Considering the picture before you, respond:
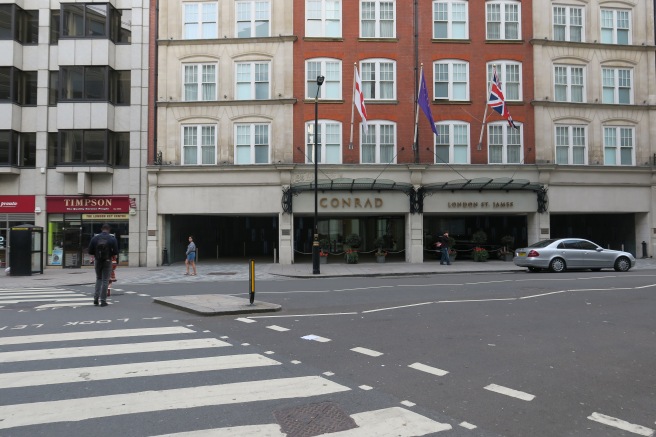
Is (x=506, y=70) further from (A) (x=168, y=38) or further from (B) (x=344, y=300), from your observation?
(B) (x=344, y=300)

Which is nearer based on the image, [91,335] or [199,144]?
[91,335]

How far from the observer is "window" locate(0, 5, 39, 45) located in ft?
90.9

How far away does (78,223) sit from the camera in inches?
1097

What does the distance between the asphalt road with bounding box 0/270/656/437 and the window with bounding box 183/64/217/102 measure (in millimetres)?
17602

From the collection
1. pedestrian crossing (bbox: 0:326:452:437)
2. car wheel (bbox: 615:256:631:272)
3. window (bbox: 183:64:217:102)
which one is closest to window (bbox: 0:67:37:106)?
window (bbox: 183:64:217:102)

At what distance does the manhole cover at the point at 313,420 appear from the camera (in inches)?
175

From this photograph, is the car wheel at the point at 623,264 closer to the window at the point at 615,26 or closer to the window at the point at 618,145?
the window at the point at 618,145

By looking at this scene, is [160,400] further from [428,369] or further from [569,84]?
[569,84]

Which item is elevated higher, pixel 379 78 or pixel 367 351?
pixel 379 78

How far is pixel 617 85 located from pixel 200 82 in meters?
23.5

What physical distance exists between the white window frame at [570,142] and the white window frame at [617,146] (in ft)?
3.92

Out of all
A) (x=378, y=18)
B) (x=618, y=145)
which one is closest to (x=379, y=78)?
(x=378, y=18)

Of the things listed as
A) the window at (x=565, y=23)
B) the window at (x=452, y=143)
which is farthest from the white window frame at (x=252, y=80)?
the window at (x=565, y=23)

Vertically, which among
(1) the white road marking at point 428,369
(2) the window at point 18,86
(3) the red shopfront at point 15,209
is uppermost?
(2) the window at point 18,86
